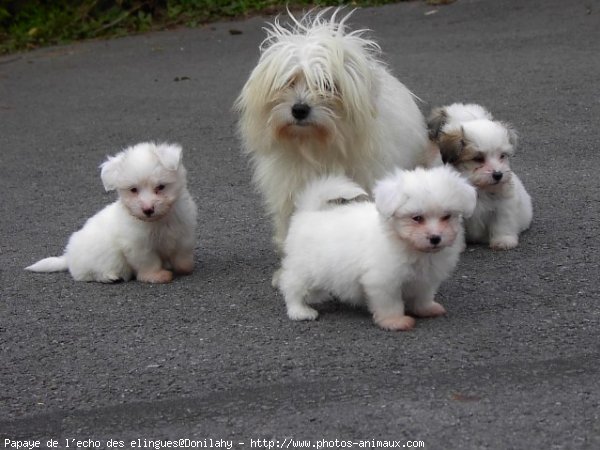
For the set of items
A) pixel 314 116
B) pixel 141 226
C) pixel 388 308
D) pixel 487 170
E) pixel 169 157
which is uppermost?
pixel 314 116

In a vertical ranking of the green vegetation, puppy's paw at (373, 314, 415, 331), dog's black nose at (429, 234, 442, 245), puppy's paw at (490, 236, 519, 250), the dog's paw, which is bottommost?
puppy's paw at (490, 236, 519, 250)

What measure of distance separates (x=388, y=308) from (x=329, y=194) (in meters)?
0.79

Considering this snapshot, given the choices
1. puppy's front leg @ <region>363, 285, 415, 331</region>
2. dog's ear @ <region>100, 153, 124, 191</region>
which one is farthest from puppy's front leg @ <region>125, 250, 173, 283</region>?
puppy's front leg @ <region>363, 285, 415, 331</region>

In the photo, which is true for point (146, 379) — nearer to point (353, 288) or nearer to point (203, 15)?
point (353, 288)

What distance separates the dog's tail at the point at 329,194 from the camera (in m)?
5.52

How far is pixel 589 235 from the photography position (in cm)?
644

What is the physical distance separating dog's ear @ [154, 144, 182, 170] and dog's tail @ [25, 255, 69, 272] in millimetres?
1017

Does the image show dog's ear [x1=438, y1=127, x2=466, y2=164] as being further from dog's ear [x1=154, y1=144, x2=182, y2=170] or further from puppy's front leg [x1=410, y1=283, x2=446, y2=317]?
dog's ear [x1=154, y1=144, x2=182, y2=170]

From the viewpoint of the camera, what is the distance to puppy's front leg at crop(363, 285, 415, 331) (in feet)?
16.5

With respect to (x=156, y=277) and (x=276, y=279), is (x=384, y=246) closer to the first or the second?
(x=276, y=279)

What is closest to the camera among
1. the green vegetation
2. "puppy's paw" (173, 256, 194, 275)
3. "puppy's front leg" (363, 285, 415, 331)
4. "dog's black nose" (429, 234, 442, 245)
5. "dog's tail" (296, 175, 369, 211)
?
"dog's black nose" (429, 234, 442, 245)

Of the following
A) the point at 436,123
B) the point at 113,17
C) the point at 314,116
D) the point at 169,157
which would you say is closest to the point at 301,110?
the point at 314,116

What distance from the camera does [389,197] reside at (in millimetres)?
4855

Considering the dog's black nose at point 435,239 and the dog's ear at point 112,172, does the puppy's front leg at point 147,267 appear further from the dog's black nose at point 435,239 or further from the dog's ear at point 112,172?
the dog's black nose at point 435,239
